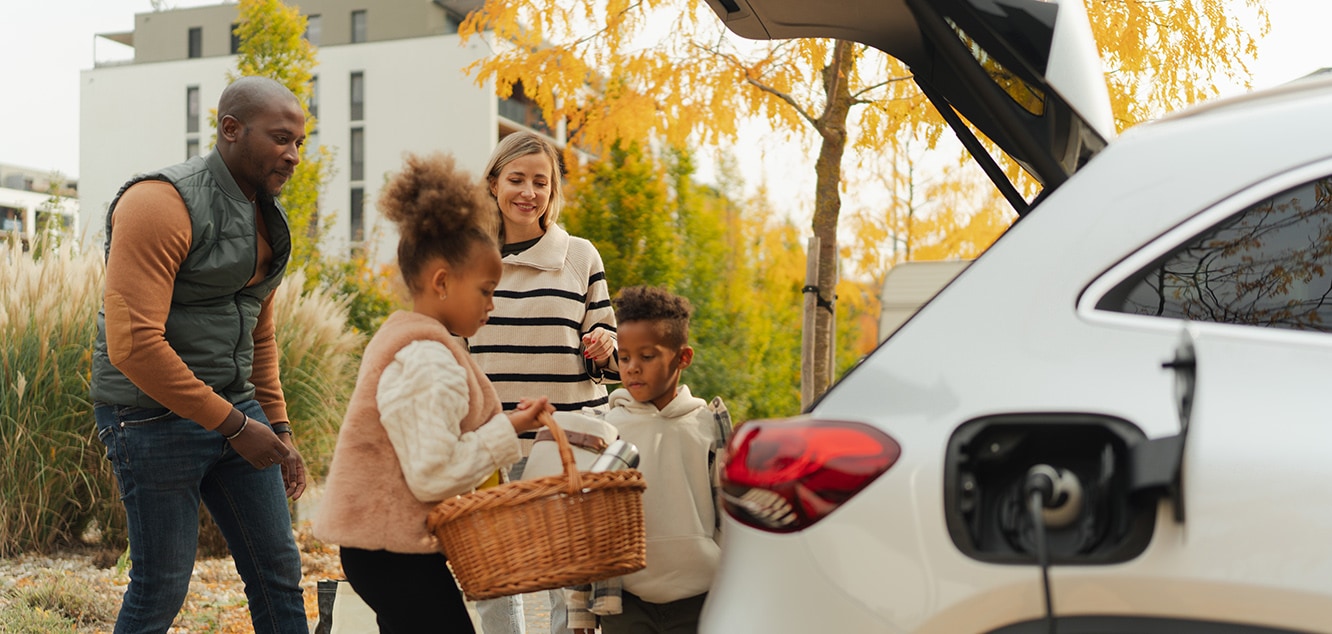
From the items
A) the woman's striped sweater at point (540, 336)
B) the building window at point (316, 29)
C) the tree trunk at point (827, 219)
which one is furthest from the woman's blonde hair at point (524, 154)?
the building window at point (316, 29)

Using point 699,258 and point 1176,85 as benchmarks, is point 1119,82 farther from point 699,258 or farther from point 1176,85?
point 699,258

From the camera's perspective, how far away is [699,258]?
638 inches

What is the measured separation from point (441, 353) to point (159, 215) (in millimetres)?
972

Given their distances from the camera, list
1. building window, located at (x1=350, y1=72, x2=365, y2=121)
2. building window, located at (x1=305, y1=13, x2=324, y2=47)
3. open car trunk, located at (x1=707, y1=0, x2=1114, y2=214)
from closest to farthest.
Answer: open car trunk, located at (x1=707, y1=0, x2=1114, y2=214), building window, located at (x1=350, y1=72, x2=365, y2=121), building window, located at (x1=305, y1=13, x2=324, y2=47)

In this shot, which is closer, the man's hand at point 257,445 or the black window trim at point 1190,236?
the black window trim at point 1190,236

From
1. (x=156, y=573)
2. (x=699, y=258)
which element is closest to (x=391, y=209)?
(x=156, y=573)

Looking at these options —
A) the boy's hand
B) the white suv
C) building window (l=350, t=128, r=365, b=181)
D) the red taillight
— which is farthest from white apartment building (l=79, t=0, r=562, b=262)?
the white suv

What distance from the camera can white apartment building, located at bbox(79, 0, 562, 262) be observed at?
4375 centimetres

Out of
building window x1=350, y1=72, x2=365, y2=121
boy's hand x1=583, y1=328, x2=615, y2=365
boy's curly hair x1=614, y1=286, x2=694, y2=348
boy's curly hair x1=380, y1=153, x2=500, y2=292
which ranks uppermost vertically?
building window x1=350, y1=72, x2=365, y2=121

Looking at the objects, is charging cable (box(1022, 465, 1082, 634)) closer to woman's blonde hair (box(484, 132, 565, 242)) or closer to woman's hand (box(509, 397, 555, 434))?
woman's hand (box(509, 397, 555, 434))

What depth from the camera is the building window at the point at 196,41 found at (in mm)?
49625

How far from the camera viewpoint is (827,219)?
6.59 metres

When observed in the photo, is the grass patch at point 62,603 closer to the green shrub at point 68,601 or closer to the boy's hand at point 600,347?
the green shrub at point 68,601

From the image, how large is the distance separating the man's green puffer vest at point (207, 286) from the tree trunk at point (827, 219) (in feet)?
12.4
